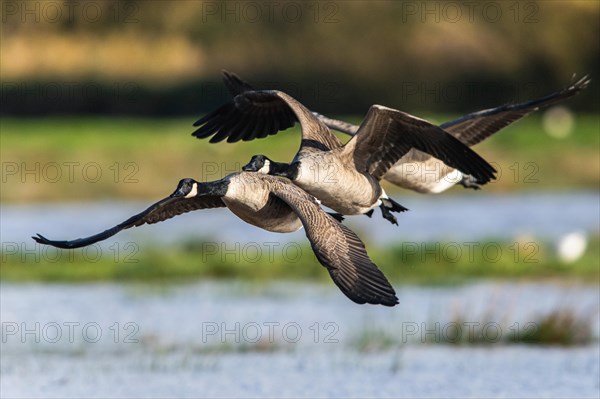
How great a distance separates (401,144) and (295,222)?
1299mm

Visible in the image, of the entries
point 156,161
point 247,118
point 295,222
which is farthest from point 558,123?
point 295,222

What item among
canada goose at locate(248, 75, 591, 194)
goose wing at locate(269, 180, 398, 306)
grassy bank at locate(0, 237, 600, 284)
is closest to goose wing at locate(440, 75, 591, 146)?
canada goose at locate(248, 75, 591, 194)

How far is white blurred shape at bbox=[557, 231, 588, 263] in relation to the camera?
64.4ft

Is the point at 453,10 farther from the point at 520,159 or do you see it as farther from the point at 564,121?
the point at 520,159

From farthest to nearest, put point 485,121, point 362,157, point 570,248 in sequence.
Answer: point 570,248, point 485,121, point 362,157

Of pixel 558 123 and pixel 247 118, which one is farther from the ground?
pixel 558 123

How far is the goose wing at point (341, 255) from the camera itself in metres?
10.0

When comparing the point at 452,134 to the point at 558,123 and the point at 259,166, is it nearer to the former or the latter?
the point at 259,166

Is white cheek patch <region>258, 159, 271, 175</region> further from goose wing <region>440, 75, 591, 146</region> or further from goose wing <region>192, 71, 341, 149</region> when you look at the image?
goose wing <region>440, 75, 591, 146</region>

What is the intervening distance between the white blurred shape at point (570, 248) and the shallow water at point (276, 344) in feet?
3.93

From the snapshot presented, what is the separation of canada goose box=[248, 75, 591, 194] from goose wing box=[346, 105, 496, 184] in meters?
1.12

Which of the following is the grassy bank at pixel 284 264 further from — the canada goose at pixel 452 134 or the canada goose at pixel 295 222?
the canada goose at pixel 295 222

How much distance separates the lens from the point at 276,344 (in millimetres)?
15328

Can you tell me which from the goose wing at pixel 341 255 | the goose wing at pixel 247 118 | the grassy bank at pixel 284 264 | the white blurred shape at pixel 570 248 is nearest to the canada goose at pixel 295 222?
the goose wing at pixel 341 255
